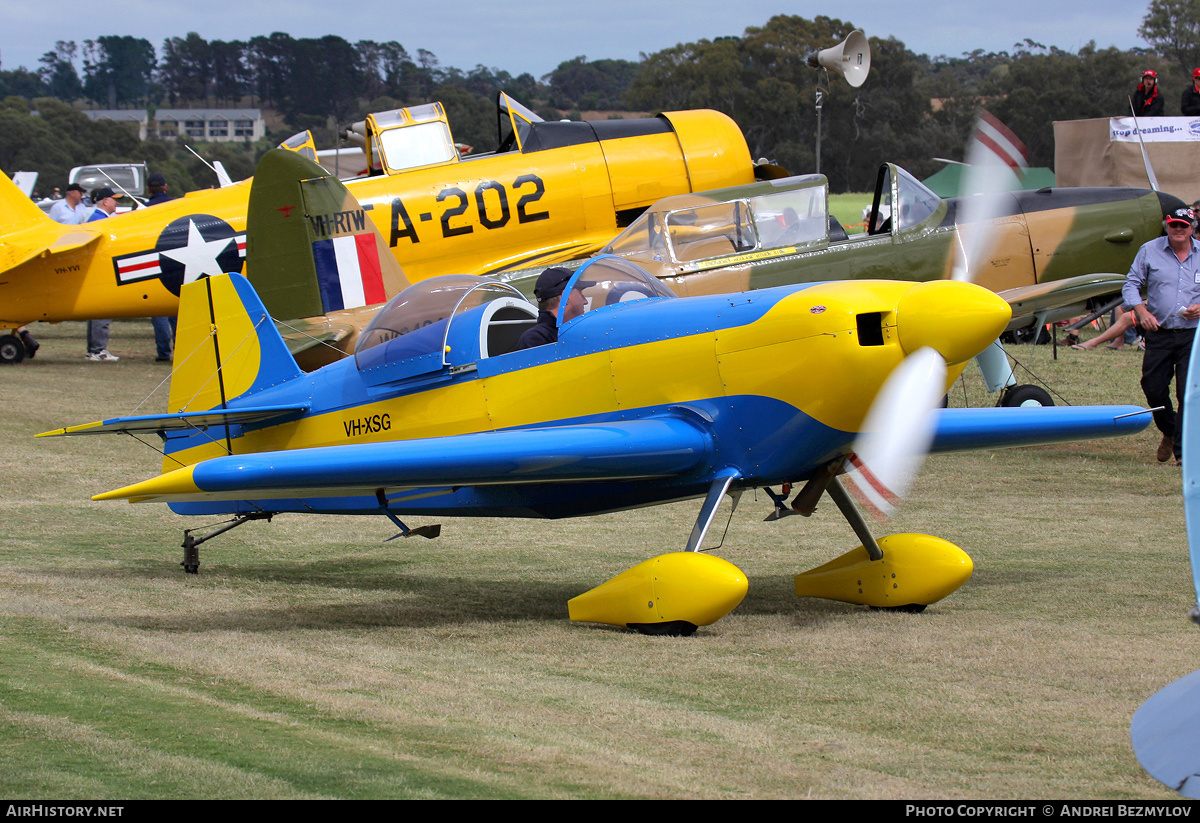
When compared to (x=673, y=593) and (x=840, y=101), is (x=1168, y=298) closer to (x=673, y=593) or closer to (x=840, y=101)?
(x=673, y=593)

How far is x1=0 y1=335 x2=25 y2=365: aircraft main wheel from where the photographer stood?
1678cm

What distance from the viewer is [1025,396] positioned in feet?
35.9

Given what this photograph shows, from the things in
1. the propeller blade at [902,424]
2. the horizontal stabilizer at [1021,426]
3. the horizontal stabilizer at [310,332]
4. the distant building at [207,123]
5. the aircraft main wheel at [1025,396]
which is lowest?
the aircraft main wheel at [1025,396]

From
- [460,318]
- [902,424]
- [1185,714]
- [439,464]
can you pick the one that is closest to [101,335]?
[460,318]

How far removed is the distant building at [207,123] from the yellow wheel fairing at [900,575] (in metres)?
140

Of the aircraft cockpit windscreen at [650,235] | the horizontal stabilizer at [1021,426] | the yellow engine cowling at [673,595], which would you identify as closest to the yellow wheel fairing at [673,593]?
the yellow engine cowling at [673,595]

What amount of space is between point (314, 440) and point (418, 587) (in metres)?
1.08

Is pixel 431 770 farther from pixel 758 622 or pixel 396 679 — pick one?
pixel 758 622

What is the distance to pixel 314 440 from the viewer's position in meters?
7.03

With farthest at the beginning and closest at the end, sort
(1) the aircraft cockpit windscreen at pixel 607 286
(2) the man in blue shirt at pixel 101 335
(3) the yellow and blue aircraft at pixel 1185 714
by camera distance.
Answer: (2) the man in blue shirt at pixel 101 335 < (1) the aircraft cockpit windscreen at pixel 607 286 < (3) the yellow and blue aircraft at pixel 1185 714

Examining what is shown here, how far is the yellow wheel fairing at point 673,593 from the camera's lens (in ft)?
17.3

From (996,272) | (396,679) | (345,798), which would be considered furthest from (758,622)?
(996,272)

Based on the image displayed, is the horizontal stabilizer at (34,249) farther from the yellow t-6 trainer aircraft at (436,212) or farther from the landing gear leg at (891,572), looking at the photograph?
the landing gear leg at (891,572)

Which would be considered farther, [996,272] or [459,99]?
[459,99]
